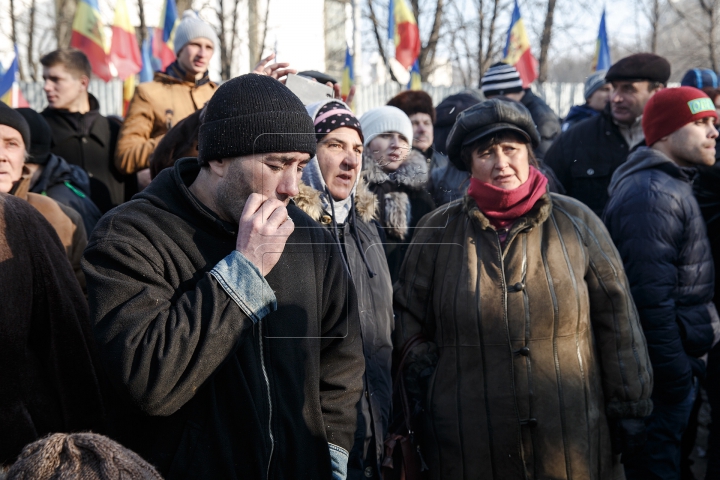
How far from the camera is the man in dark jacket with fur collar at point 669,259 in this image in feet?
12.1

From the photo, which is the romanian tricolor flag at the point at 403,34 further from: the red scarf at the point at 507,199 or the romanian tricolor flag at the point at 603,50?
the red scarf at the point at 507,199

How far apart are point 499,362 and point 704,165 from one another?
2.02 metres

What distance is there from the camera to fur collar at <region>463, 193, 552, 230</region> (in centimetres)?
307

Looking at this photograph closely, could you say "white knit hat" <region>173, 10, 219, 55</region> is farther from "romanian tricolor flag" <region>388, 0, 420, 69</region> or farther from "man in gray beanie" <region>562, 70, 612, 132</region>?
"romanian tricolor flag" <region>388, 0, 420, 69</region>

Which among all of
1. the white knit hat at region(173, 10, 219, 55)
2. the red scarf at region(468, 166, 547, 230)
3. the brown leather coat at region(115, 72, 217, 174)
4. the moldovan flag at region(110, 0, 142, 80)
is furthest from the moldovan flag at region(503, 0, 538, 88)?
the red scarf at region(468, 166, 547, 230)

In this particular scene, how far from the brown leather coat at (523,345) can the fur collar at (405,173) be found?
0.92 feet

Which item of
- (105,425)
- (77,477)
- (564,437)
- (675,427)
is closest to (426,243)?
(564,437)

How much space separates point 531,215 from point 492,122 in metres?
0.43

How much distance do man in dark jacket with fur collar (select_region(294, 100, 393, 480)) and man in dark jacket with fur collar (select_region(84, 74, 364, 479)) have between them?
431 millimetres

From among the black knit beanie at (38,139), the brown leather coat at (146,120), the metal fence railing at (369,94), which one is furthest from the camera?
the metal fence railing at (369,94)

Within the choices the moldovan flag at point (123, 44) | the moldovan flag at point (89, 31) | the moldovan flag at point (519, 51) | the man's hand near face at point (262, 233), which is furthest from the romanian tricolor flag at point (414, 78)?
the man's hand near face at point (262, 233)

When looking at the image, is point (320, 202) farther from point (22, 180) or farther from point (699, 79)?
point (699, 79)

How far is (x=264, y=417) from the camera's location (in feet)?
6.79

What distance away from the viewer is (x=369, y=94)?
1353 cm
